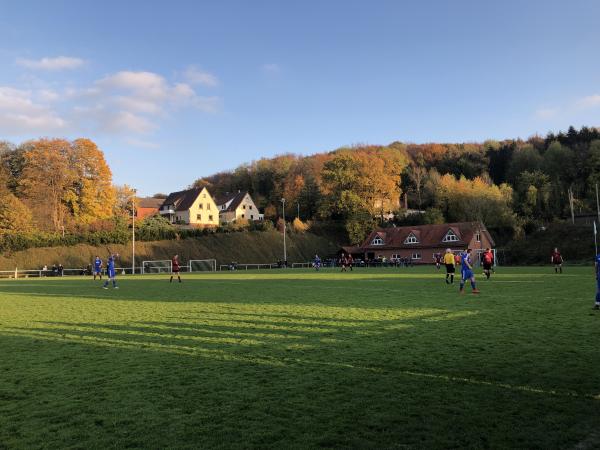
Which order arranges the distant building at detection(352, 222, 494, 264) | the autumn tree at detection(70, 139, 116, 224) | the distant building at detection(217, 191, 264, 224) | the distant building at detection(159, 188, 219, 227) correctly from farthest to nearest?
the distant building at detection(217, 191, 264, 224) < the distant building at detection(159, 188, 219, 227) < the distant building at detection(352, 222, 494, 264) < the autumn tree at detection(70, 139, 116, 224)

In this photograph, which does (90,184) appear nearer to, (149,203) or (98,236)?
(98,236)

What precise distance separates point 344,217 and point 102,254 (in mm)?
41532

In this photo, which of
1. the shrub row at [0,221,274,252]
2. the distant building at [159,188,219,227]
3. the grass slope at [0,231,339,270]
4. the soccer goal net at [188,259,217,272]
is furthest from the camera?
the distant building at [159,188,219,227]

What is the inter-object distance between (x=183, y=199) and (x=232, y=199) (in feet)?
46.4

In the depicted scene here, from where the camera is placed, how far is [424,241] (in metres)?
69.7

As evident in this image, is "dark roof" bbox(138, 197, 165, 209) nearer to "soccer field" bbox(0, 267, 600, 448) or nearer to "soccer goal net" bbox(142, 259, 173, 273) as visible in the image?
"soccer goal net" bbox(142, 259, 173, 273)

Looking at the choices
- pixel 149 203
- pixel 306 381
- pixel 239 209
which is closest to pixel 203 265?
pixel 239 209

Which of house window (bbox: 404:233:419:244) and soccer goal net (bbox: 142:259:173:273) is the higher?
house window (bbox: 404:233:419:244)

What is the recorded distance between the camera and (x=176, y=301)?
1806cm

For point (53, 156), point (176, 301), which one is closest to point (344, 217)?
point (53, 156)

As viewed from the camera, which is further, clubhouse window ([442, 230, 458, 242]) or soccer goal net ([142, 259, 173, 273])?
clubhouse window ([442, 230, 458, 242])

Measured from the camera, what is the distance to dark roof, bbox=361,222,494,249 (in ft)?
217

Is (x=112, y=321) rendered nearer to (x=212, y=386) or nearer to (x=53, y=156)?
(x=212, y=386)

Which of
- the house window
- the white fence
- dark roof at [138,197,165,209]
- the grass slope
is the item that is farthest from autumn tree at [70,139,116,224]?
dark roof at [138,197,165,209]
